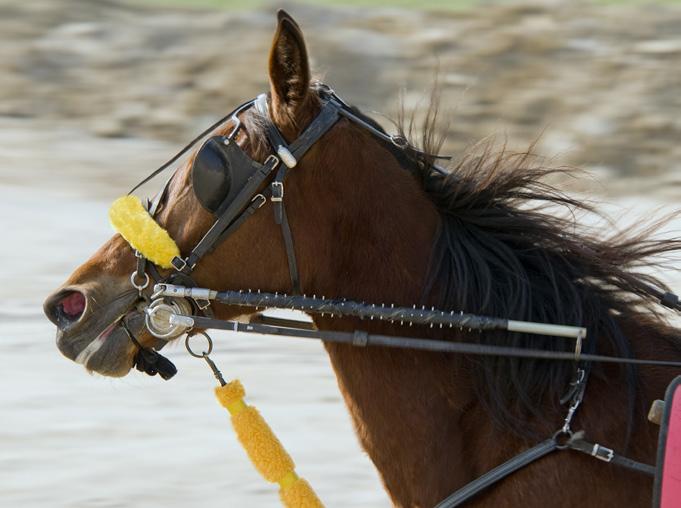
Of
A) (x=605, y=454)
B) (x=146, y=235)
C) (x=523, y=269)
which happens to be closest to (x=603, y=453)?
(x=605, y=454)

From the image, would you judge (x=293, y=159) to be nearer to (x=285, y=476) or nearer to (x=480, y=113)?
(x=285, y=476)

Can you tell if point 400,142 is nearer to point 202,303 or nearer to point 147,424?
point 202,303

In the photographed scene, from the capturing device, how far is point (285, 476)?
3229mm

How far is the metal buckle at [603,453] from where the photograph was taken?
2803 millimetres

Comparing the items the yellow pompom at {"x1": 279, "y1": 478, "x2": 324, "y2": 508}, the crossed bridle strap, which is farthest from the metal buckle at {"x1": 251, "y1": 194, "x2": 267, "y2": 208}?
the yellow pompom at {"x1": 279, "y1": 478, "x2": 324, "y2": 508}

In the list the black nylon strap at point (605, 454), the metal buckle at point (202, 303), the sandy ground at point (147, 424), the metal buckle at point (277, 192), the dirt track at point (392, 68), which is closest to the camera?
the black nylon strap at point (605, 454)

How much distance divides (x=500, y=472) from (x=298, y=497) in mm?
602

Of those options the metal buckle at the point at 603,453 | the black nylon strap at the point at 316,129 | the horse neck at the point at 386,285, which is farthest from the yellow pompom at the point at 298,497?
the black nylon strap at the point at 316,129

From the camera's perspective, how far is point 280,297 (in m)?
2.96

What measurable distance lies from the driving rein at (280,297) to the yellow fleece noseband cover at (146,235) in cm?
1

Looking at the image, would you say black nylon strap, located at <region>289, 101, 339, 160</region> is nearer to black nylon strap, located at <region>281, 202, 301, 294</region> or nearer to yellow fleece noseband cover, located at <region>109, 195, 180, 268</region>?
black nylon strap, located at <region>281, 202, 301, 294</region>

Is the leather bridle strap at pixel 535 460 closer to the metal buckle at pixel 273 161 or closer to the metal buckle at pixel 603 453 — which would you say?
the metal buckle at pixel 603 453

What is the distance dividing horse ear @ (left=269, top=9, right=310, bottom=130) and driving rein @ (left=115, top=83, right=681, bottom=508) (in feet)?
0.15

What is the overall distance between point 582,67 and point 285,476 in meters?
9.95
